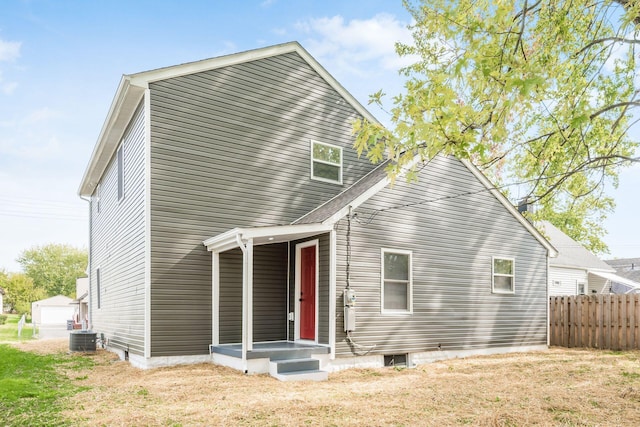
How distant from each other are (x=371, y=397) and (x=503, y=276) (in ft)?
25.3

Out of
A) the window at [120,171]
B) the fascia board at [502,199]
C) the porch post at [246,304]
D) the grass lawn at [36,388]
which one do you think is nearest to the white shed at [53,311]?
the grass lawn at [36,388]

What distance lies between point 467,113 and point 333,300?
228 inches

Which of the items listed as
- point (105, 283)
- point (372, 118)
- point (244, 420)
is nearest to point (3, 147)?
point (105, 283)

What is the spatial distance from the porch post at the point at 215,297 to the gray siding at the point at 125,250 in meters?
1.38

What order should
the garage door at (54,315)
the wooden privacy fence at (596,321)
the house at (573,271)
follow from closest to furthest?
1. the wooden privacy fence at (596,321)
2. the house at (573,271)
3. the garage door at (54,315)

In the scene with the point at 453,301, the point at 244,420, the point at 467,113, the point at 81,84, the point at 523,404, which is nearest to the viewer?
the point at 467,113

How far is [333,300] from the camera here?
33.6 ft

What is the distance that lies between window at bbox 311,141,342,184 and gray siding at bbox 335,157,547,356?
195 cm

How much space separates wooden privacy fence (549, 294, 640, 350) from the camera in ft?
48.0

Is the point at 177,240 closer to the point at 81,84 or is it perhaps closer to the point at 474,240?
the point at 474,240

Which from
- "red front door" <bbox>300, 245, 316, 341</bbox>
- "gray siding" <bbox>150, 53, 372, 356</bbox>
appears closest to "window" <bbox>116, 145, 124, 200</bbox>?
"gray siding" <bbox>150, 53, 372, 356</bbox>

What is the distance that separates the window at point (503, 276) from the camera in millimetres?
13723

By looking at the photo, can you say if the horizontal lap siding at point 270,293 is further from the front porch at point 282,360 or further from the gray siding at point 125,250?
the gray siding at point 125,250

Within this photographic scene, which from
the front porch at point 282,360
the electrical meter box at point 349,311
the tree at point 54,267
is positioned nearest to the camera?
the front porch at point 282,360
